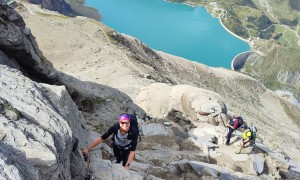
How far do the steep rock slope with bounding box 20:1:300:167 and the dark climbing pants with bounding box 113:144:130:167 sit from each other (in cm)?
949

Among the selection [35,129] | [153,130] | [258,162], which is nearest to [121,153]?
[35,129]

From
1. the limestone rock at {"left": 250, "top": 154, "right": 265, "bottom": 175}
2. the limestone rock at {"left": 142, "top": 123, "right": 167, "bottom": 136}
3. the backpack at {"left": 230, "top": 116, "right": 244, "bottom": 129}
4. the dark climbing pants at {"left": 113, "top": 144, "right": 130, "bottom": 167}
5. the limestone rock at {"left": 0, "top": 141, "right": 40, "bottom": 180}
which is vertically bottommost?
the limestone rock at {"left": 142, "top": 123, "right": 167, "bottom": 136}

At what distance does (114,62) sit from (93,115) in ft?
72.5

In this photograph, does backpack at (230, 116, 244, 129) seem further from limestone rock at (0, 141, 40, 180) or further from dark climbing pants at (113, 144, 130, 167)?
limestone rock at (0, 141, 40, 180)

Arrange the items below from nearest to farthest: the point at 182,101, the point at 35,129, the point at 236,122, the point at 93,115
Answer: the point at 35,129, the point at 236,122, the point at 93,115, the point at 182,101

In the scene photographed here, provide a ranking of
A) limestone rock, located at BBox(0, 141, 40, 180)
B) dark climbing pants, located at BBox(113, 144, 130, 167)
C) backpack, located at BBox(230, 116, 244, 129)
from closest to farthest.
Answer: limestone rock, located at BBox(0, 141, 40, 180) → dark climbing pants, located at BBox(113, 144, 130, 167) → backpack, located at BBox(230, 116, 244, 129)

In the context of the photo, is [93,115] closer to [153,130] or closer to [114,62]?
[153,130]

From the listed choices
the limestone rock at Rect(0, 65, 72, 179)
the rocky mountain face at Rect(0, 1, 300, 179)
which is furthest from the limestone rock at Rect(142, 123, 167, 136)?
the limestone rock at Rect(0, 65, 72, 179)

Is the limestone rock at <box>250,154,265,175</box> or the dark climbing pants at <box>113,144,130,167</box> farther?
the limestone rock at <box>250,154,265,175</box>

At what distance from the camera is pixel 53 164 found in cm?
808

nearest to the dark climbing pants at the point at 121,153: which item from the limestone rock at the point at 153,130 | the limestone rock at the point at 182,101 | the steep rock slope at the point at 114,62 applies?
the limestone rock at the point at 153,130

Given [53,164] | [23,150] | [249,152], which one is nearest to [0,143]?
[23,150]

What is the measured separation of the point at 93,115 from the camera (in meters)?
23.1

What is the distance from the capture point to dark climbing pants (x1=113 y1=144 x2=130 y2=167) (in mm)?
12273
